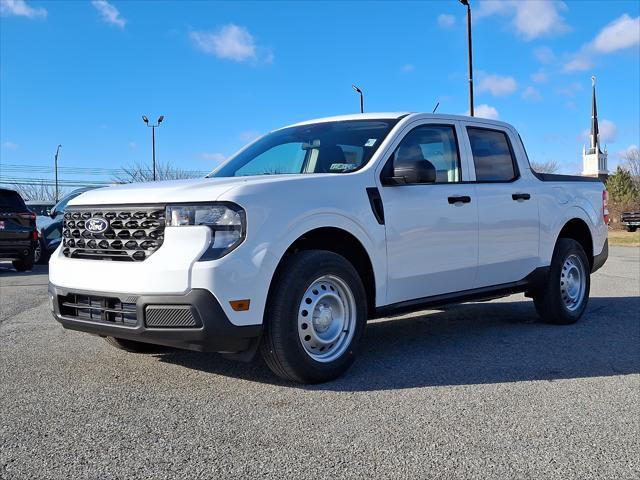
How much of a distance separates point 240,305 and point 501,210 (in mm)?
2923

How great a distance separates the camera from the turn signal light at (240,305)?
3.88m

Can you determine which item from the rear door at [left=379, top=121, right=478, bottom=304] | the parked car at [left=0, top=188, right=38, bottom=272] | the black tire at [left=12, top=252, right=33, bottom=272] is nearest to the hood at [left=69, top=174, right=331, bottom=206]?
the rear door at [left=379, top=121, right=478, bottom=304]

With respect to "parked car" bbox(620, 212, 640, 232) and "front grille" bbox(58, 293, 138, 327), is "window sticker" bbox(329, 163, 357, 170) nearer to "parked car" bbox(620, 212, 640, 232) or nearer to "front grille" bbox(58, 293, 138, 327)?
"front grille" bbox(58, 293, 138, 327)

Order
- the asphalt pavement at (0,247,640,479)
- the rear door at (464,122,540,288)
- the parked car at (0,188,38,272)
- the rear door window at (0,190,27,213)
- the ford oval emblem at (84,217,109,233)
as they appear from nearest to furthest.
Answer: the asphalt pavement at (0,247,640,479)
the ford oval emblem at (84,217,109,233)
the rear door at (464,122,540,288)
the parked car at (0,188,38,272)
the rear door window at (0,190,27,213)

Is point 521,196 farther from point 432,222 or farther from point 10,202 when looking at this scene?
point 10,202

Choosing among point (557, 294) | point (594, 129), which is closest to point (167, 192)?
point (557, 294)

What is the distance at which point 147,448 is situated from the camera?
3.16 metres

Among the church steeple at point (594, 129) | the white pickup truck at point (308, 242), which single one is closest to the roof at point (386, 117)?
the white pickup truck at point (308, 242)

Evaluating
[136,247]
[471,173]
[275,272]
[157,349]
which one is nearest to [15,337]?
[157,349]

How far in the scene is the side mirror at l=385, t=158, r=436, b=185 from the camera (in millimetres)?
4805

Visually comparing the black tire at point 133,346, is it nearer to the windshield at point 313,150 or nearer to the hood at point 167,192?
the hood at point 167,192

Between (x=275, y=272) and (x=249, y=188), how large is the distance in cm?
55

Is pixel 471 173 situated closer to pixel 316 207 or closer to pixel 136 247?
pixel 316 207

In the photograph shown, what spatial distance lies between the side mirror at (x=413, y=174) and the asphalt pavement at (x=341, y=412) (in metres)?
1.36
